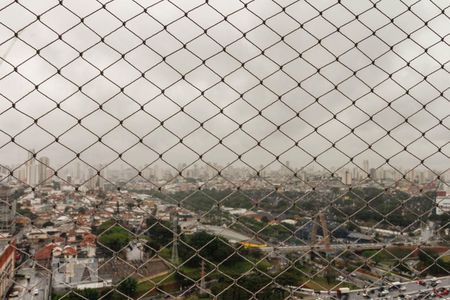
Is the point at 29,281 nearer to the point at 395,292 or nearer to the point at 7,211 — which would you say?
the point at 7,211

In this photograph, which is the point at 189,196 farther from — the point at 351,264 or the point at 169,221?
the point at 351,264

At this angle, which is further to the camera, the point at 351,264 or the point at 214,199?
the point at 351,264

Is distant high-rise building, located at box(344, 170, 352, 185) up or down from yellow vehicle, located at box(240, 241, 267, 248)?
up

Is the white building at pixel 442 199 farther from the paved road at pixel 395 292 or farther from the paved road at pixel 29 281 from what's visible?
the paved road at pixel 29 281

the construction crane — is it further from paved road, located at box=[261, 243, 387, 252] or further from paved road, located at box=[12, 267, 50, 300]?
paved road, located at box=[12, 267, 50, 300]

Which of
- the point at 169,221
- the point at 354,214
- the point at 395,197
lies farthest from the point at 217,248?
the point at 395,197

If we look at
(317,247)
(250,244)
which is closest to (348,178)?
(317,247)

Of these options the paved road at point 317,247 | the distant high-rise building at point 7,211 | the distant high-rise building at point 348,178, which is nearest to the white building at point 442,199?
the paved road at point 317,247

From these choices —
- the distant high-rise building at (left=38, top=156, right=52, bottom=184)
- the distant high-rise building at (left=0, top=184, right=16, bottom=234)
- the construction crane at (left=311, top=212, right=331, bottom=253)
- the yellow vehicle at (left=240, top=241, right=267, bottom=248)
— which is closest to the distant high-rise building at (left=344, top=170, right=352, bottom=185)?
the construction crane at (left=311, top=212, right=331, bottom=253)
